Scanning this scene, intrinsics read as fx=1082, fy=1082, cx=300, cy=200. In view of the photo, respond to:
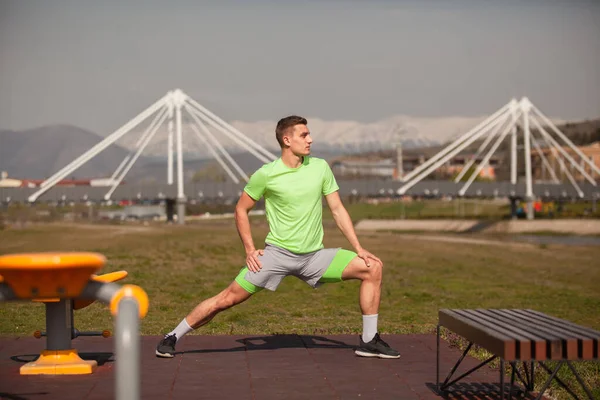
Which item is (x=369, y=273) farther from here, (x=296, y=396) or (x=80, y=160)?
(x=80, y=160)

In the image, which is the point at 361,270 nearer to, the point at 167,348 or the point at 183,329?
the point at 183,329

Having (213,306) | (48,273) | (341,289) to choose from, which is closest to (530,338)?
(48,273)

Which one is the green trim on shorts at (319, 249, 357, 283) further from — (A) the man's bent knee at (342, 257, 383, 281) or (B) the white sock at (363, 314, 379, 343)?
(B) the white sock at (363, 314, 379, 343)

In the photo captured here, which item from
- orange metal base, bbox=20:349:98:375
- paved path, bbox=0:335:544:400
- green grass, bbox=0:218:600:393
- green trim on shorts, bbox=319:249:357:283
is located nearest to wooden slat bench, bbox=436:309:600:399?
paved path, bbox=0:335:544:400

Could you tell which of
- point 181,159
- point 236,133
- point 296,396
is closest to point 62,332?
point 296,396

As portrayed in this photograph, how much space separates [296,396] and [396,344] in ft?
8.01

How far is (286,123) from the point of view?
7.80 meters

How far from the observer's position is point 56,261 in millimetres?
4895

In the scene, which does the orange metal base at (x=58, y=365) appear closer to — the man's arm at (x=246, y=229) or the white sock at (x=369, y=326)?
the man's arm at (x=246, y=229)

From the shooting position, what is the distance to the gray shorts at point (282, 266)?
7742 millimetres

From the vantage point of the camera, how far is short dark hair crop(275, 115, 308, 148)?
779 centimetres

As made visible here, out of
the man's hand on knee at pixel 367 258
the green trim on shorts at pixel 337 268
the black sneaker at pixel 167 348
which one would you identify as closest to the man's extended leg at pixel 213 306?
the black sneaker at pixel 167 348

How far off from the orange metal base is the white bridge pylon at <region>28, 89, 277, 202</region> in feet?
258

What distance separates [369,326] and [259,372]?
3.26 feet
